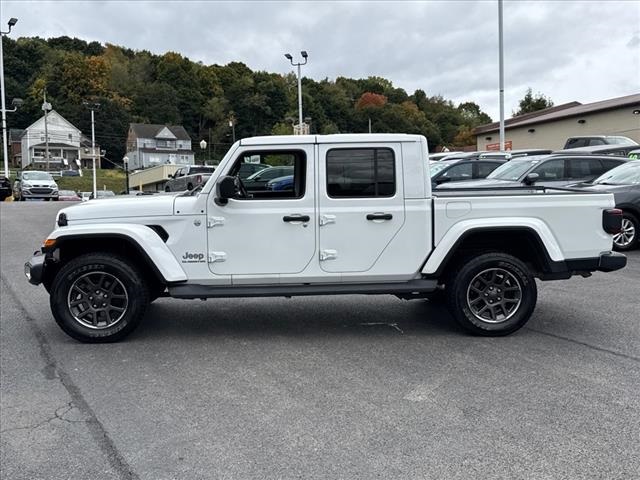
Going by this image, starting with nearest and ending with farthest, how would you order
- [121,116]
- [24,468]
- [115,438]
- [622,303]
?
[24,468], [115,438], [622,303], [121,116]

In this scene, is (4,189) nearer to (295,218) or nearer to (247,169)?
(247,169)

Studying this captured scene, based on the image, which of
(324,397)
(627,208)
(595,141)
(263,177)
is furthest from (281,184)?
(595,141)

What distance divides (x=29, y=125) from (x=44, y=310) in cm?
11367

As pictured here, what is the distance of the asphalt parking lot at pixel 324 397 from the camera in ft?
11.1

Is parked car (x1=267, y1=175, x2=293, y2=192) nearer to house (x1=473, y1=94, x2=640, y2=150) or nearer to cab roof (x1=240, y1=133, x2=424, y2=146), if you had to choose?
cab roof (x1=240, y1=133, x2=424, y2=146)

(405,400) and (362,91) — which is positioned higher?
(362,91)

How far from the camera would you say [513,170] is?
13.9m

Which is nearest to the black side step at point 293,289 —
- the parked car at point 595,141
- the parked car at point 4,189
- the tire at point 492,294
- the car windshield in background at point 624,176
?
the tire at point 492,294

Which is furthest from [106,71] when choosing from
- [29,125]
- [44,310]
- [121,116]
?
[44,310]

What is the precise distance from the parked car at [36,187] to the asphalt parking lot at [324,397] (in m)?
26.9

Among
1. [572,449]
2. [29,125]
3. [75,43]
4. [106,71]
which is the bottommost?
[572,449]

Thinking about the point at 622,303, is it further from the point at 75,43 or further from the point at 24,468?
the point at 75,43

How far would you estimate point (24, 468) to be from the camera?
3391 millimetres

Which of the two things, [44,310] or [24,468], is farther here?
[44,310]
